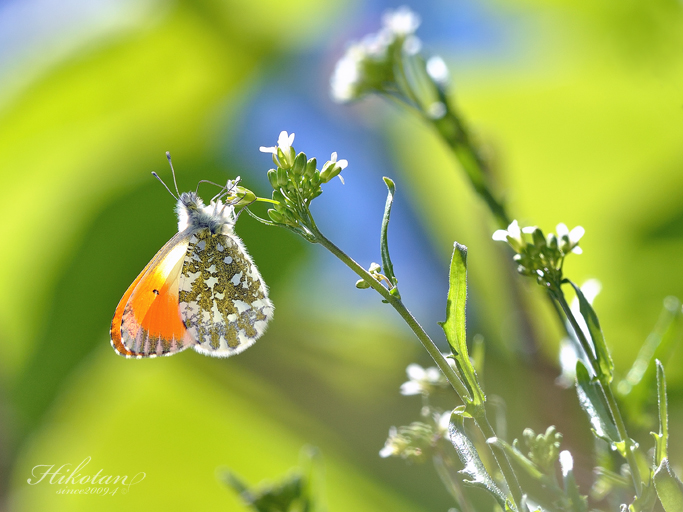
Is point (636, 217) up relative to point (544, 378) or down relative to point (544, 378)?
up

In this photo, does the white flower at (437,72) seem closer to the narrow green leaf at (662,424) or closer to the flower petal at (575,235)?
the flower petal at (575,235)

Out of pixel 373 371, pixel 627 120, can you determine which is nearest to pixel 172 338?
pixel 373 371

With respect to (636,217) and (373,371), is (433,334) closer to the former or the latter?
(373,371)

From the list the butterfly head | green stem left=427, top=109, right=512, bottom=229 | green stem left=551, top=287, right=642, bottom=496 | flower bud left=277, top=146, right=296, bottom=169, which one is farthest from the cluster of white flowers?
green stem left=551, top=287, right=642, bottom=496

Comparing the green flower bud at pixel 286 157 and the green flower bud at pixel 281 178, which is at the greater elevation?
the green flower bud at pixel 286 157

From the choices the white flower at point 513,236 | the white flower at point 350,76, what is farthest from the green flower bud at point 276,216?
the white flower at point 350,76

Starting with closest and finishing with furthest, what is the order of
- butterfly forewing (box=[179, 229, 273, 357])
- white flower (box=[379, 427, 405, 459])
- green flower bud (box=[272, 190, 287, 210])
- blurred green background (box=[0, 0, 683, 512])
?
green flower bud (box=[272, 190, 287, 210]), white flower (box=[379, 427, 405, 459]), butterfly forewing (box=[179, 229, 273, 357]), blurred green background (box=[0, 0, 683, 512])

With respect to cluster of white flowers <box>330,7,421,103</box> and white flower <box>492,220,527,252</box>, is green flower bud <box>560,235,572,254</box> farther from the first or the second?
cluster of white flowers <box>330,7,421,103</box>
